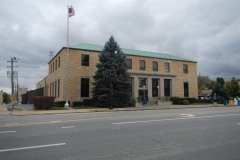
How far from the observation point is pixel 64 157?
5688 millimetres

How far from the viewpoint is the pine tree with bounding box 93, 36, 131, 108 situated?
29.9 meters

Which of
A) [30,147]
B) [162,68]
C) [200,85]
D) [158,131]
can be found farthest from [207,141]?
[200,85]

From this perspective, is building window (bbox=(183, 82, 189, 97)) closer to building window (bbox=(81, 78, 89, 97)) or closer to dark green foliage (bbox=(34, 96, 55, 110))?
building window (bbox=(81, 78, 89, 97))

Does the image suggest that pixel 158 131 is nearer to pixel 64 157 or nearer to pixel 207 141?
pixel 207 141

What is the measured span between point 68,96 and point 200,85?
7469 cm

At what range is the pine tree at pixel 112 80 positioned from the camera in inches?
1176

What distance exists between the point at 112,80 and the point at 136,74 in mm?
9144

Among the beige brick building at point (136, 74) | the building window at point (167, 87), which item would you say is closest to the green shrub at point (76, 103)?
the beige brick building at point (136, 74)

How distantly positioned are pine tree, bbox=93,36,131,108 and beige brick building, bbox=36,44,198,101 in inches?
135

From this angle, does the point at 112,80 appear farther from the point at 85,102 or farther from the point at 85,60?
the point at 85,60

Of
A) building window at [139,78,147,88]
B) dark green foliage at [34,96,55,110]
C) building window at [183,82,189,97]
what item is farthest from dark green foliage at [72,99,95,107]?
building window at [183,82,189,97]

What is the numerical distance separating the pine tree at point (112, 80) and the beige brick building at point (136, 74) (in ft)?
11.3

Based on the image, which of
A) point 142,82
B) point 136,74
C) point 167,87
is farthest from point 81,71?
point 167,87

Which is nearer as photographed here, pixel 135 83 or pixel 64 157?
pixel 64 157
